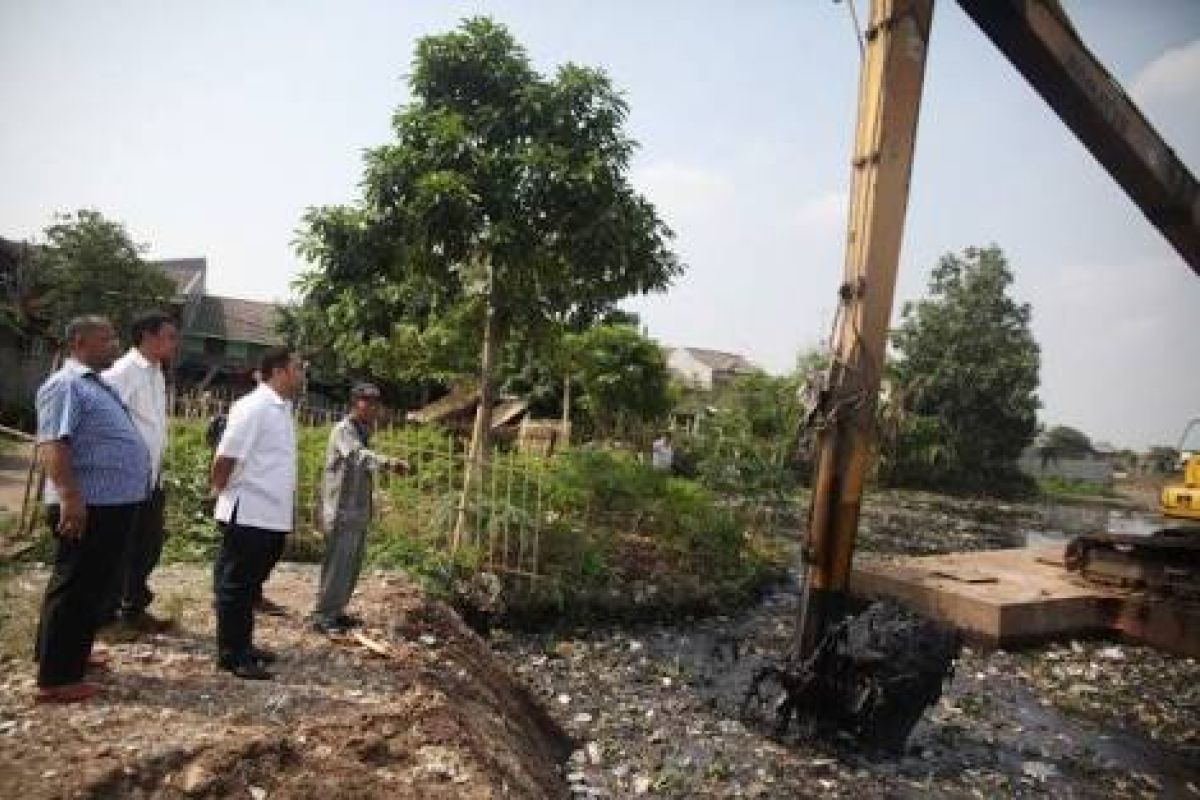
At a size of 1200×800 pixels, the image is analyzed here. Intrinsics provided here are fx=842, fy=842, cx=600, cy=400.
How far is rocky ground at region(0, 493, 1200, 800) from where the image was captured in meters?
3.60

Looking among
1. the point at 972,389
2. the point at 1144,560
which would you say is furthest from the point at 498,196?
the point at 972,389

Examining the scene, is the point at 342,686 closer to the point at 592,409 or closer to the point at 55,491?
the point at 55,491

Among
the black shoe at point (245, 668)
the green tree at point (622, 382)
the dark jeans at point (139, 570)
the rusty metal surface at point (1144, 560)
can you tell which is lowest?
the black shoe at point (245, 668)

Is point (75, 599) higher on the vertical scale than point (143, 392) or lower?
lower

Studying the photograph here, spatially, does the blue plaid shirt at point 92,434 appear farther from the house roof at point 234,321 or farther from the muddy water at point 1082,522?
the house roof at point 234,321

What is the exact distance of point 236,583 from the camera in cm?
461

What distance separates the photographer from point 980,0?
210 inches

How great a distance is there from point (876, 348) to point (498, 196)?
4540 millimetres

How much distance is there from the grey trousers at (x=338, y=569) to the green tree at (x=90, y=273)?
2081 centimetres

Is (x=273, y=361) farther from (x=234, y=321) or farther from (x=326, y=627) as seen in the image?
(x=234, y=321)

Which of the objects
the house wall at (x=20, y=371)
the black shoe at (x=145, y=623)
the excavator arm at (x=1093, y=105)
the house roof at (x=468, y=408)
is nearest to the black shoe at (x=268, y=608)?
the black shoe at (x=145, y=623)

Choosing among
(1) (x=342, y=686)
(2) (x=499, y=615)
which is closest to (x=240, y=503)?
(1) (x=342, y=686)

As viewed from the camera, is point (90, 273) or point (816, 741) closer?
point (816, 741)

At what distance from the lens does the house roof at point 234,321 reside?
1331 inches
